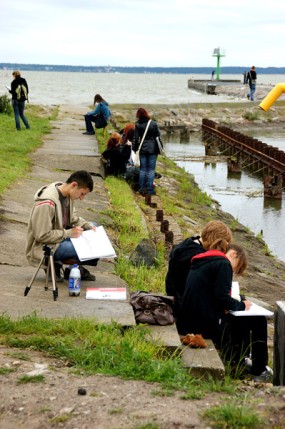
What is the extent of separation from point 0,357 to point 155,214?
8.27 meters

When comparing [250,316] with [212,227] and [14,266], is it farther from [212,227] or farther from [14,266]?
[14,266]

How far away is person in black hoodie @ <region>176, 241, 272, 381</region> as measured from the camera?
242 inches

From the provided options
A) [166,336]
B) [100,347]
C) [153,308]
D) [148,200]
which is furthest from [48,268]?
[148,200]

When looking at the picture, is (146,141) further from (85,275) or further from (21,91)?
(21,91)

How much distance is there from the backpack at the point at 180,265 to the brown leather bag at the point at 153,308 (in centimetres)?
11

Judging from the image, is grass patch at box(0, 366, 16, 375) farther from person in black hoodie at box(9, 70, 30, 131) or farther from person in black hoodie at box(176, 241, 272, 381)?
person in black hoodie at box(9, 70, 30, 131)

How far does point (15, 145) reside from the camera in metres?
18.1

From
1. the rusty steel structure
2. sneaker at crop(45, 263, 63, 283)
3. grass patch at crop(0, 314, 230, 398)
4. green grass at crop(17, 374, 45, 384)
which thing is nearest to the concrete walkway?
sneaker at crop(45, 263, 63, 283)

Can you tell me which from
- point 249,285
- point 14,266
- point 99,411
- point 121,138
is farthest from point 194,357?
point 121,138

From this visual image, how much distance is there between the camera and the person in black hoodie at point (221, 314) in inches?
242

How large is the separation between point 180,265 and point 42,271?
1.67 meters

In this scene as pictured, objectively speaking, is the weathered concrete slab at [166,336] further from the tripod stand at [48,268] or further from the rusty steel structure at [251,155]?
the rusty steel structure at [251,155]

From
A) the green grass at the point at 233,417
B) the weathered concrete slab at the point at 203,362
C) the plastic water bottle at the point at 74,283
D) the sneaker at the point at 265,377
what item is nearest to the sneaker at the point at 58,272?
the plastic water bottle at the point at 74,283

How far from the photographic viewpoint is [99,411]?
450cm
